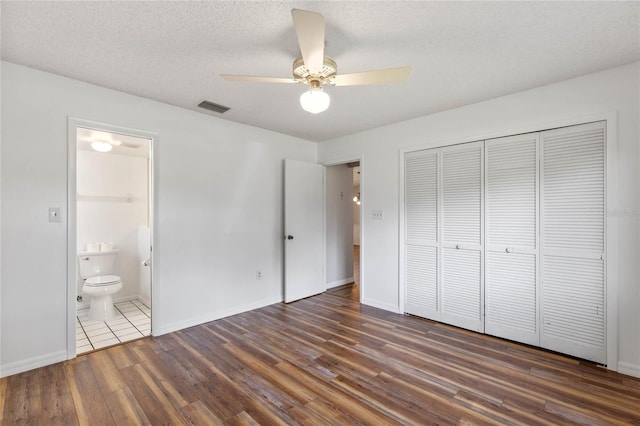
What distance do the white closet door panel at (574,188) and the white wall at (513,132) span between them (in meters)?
0.12

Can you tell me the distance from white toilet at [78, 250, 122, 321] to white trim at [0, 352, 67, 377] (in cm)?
111

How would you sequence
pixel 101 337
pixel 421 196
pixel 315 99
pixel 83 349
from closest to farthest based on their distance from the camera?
pixel 315 99, pixel 83 349, pixel 101 337, pixel 421 196

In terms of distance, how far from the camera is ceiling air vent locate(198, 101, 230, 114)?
124 inches

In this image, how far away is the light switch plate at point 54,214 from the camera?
251 centimetres

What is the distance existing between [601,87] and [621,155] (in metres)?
0.59

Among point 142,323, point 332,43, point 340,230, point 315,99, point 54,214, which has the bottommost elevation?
point 142,323

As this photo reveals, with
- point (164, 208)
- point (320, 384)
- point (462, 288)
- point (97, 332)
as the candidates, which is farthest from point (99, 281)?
point (462, 288)

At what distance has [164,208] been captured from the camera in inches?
125

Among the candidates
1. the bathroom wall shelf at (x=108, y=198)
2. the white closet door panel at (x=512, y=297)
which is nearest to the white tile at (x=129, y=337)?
the bathroom wall shelf at (x=108, y=198)

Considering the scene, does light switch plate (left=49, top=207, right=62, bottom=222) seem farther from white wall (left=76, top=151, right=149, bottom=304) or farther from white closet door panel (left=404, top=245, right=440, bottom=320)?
white closet door panel (left=404, top=245, right=440, bottom=320)

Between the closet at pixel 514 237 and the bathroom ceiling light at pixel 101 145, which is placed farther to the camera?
the bathroom ceiling light at pixel 101 145

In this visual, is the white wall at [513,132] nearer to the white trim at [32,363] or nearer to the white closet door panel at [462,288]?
the white closet door panel at [462,288]

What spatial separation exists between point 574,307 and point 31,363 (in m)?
4.59

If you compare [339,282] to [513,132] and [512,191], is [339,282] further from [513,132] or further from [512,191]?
[513,132]
